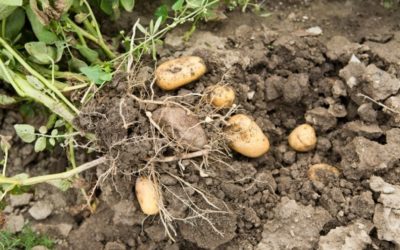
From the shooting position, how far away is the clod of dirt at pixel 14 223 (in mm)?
1954

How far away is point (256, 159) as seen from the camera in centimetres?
188

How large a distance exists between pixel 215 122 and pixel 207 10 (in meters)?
0.49

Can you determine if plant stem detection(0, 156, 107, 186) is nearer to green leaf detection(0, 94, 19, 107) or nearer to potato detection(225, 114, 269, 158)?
green leaf detection(0, 94, 19, 107)

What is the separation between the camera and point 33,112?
208 centimetres

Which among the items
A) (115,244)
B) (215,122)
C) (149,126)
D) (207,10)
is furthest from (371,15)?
(115,244)

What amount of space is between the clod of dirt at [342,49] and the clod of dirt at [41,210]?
1226mm

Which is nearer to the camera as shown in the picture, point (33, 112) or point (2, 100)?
point (2, 100)

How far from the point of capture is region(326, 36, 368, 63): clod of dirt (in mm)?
1953

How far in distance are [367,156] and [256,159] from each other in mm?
386

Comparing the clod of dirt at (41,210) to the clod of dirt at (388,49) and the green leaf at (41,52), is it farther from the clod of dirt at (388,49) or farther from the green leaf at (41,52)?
the clod of dirt at (388,49)

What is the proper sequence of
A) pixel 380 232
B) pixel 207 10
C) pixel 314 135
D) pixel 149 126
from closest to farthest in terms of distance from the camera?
pixel 380 232, pixel 149 126, pixel 314 135, pixel 207 10

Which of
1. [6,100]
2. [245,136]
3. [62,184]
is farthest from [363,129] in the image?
[6,100]

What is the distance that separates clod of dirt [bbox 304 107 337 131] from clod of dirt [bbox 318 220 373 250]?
14.8 inches

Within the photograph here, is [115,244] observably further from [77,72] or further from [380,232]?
[380,232]
